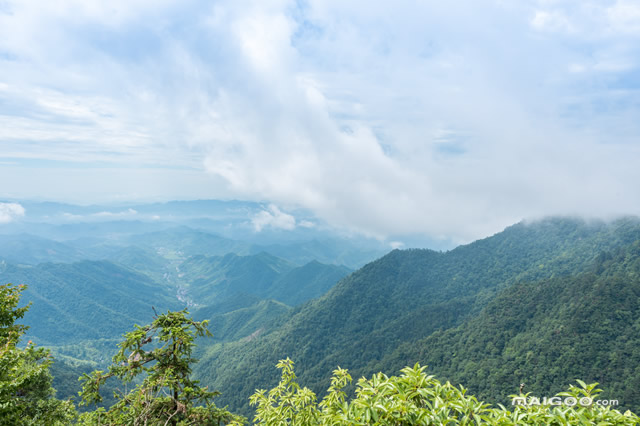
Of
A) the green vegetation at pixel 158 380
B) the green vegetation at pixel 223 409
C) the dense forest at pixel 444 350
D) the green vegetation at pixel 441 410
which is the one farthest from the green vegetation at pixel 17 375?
the green vegetation at pixel 441 410

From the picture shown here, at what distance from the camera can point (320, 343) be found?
16800 centimetres

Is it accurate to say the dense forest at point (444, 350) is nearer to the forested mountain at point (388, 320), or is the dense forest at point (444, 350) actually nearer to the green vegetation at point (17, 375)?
the green vegetation at point (17, 375)

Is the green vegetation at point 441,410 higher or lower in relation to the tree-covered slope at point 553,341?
higher

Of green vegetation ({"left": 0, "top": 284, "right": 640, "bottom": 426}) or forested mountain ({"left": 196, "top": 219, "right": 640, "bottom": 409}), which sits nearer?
green vegetation ({"left": 0, "top": 284, "right": 640, "bottom": 426})

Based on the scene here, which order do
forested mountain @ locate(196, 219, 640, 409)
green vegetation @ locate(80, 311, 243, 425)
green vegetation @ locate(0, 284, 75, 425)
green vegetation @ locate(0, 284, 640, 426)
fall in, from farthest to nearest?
forested mountain @ locate(196, 219, 640, 409) → green vegetation @ locate(80, 311, 243, 425) → green vegetation @ locate(0, 284, 75, 425) → green vegetation @ locate(0, 284, 640, 426)

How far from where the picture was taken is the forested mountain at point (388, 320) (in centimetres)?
13588

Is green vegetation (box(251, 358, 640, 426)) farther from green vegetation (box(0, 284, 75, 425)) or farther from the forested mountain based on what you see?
the forested mountain

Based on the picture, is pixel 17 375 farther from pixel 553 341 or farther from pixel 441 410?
pixel 553 341

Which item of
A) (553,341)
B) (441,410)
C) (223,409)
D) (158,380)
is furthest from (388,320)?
(441,410)

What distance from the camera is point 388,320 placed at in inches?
7067

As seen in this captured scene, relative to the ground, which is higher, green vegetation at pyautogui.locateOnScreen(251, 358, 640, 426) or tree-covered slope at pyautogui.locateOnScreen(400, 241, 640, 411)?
green vegetation at pyautogui.locateOnScreen(251, 358, 640, 426)

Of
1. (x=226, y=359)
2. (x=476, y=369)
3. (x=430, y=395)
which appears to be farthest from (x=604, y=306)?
(x=226, y=359)

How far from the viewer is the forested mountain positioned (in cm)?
13588

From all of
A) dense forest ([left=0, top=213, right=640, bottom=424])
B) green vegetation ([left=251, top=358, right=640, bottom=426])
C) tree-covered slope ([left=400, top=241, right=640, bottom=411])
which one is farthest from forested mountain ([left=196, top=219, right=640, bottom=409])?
green vegetation ([left=251, top=358, right=640, bottom=426])
